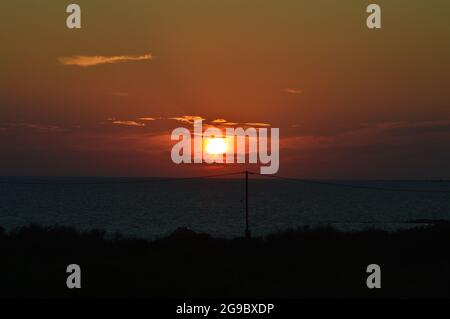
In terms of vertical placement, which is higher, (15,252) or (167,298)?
(15,252)

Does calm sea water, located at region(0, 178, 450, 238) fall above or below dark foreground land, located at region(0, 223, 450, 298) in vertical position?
above

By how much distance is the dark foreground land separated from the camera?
1541 cm

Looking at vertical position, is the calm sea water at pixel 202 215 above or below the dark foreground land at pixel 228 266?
above

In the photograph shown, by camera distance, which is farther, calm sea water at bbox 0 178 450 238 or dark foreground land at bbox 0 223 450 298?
calm sea water at bbox 0 178 450 238

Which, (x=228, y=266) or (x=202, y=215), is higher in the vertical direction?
(x=202, y=215)

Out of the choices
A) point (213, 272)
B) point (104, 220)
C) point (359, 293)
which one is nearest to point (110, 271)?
point (213, 272)

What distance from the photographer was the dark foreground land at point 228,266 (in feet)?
50.5

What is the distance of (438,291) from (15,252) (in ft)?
42.9

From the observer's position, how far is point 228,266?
17859mm

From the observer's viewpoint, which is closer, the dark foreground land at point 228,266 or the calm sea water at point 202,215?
the dark foreground land at point 228,266

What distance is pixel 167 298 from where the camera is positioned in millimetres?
14742

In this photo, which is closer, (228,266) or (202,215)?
(228,266)
